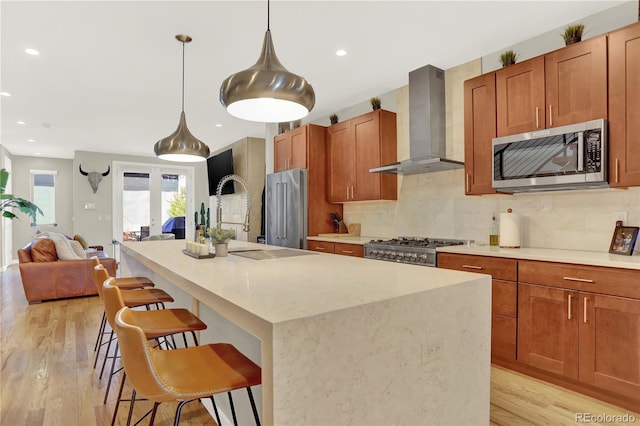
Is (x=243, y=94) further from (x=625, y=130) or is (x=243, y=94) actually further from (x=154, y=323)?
(x=625, y=130)

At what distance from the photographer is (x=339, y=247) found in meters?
4.20

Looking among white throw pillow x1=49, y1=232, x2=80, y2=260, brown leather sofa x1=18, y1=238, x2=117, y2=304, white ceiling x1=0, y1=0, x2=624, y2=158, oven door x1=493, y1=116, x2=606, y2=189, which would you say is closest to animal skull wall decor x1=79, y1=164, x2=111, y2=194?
white ceiling x1=0, y1=0, x2=624, y2=158

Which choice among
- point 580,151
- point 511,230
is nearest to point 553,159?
point 580,151

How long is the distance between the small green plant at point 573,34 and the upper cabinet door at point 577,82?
92mm

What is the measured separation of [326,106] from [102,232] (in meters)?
6.34

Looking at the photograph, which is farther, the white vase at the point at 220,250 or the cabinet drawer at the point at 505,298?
the cabinet drawer at the point at 505,298

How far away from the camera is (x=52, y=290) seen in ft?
15.9

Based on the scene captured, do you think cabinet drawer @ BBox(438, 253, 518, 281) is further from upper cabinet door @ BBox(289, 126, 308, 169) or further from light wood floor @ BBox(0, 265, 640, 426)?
upper cabinet door @ BBox(289, 126, 308, 169)

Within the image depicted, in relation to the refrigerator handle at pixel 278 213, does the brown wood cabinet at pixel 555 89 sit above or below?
above

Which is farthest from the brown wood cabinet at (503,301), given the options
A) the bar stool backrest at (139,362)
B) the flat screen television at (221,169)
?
the flat screen television at (221,169)

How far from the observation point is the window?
351 inches

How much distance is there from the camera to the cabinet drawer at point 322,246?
4.34 meters

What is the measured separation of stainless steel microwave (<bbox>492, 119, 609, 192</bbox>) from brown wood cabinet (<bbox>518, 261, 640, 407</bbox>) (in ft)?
2.05

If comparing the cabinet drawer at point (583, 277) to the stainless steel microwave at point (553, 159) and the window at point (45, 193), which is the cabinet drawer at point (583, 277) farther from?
the window at point (45, 193)
